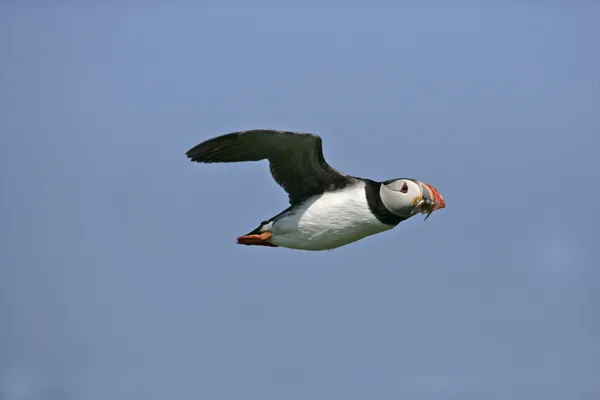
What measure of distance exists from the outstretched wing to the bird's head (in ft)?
1.60

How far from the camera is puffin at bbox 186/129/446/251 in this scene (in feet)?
39.5

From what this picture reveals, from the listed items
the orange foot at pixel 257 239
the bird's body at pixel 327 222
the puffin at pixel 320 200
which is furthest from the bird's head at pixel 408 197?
the orange foot at pixel 257 239

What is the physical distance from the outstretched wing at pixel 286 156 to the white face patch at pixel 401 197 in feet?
1.58

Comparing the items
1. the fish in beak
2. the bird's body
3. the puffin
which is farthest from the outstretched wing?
the fish in beak

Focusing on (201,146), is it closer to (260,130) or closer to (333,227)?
(260,130)

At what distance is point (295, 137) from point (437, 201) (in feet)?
5.69

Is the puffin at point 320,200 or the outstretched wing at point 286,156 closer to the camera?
the outstretched wing at point 286,156

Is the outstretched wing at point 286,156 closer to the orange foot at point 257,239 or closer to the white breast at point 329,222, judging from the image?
the white breast at point 329,222

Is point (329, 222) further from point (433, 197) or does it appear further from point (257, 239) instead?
point (433, 197)

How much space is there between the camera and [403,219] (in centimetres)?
1237

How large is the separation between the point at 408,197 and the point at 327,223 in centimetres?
91

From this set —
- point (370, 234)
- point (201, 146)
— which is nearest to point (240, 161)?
point (201, 146)

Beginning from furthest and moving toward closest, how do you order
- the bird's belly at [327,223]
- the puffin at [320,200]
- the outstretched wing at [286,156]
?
the bird's belly at [327,223]
the puffin at [320,200]
the outstretched wing at [286,156]

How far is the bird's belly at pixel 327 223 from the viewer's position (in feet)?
40.0
